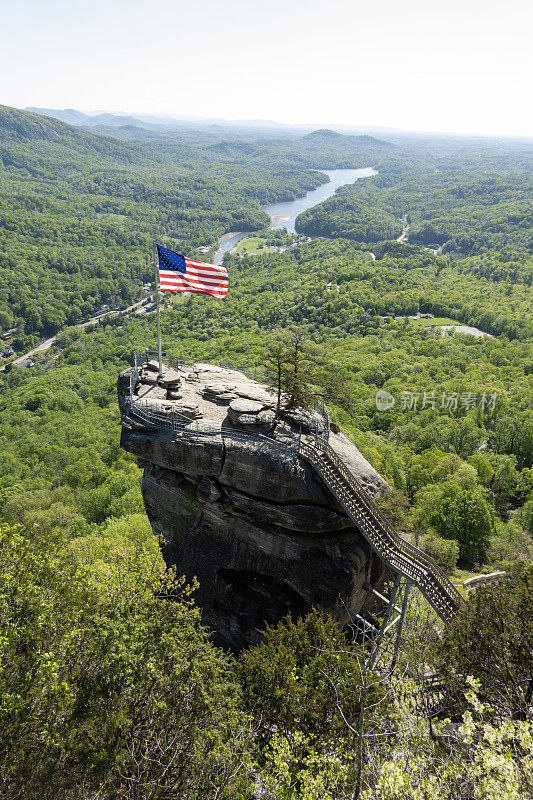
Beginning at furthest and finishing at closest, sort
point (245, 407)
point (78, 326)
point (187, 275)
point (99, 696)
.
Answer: point (78, 326) < point (187, 275) < point (245, 407) < point (99, 696)

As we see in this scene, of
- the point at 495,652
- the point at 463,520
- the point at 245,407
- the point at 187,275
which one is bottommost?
the point at 463,520

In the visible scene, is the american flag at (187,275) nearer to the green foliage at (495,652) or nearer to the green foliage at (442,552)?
the green foliage at (495,652)

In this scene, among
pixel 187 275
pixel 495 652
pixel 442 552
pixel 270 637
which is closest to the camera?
pixel 495 652

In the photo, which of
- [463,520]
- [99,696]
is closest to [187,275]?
[99,696]

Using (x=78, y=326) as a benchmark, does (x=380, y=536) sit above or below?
above

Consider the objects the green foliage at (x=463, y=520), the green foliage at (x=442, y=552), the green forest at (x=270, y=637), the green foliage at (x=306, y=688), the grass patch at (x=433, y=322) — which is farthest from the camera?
the grass patch at (x=433, y=322)

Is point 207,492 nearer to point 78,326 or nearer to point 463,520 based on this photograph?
point 463,520

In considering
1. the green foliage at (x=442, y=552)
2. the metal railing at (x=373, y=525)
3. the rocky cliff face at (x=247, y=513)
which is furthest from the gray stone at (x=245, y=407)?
the green foliage at (x=442, y=552)
